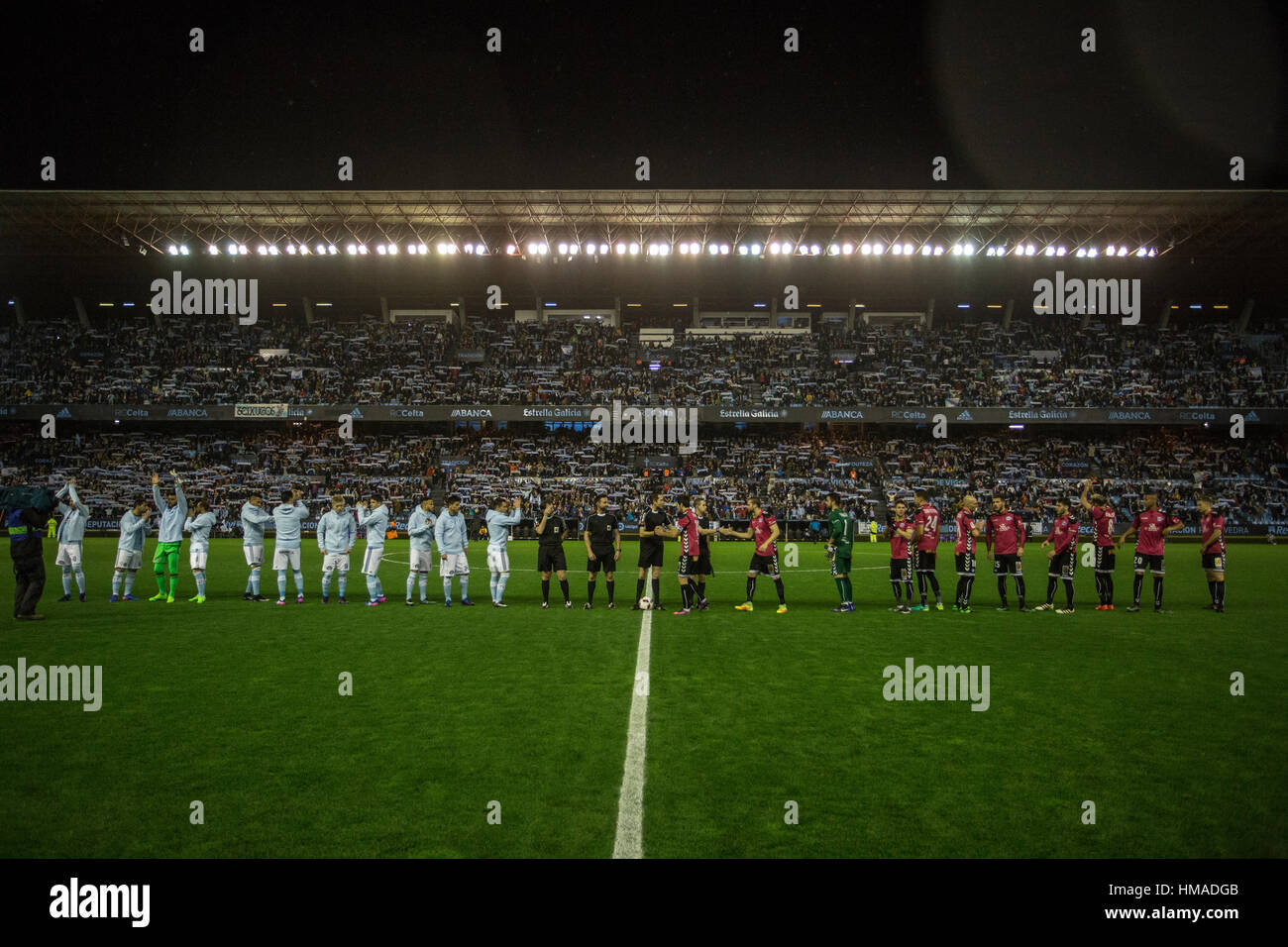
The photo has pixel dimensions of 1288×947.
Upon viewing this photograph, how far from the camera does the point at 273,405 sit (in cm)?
4425

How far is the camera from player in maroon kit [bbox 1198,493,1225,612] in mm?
15711

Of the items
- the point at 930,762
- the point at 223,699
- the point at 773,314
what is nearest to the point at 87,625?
the point at 223,699

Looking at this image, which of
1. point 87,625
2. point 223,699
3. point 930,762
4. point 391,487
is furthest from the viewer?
point 391,487

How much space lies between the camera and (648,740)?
23.9 ft

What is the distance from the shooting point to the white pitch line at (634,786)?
5055 mm

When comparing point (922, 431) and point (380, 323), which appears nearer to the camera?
Result: point (922, 431)

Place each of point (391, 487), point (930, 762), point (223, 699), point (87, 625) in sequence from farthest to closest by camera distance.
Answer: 1. point (391, 487)
2. point (87, 625)
3. point (223, 699)
4. point (930, 762)

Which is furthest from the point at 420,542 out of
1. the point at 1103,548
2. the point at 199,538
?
the point at 1103,548

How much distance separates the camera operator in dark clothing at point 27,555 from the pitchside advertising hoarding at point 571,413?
102 ft

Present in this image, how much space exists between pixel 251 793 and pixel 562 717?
9.88ft

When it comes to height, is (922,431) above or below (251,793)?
above

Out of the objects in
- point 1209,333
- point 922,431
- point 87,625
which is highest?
point 1209,333

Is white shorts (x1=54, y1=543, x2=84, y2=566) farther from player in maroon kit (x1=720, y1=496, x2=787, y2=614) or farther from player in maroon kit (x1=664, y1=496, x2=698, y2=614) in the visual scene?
player in maroon kit (x1=720, y1=496, x2=787, y2=614)

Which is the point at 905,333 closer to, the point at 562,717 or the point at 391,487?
the point at 391,487
